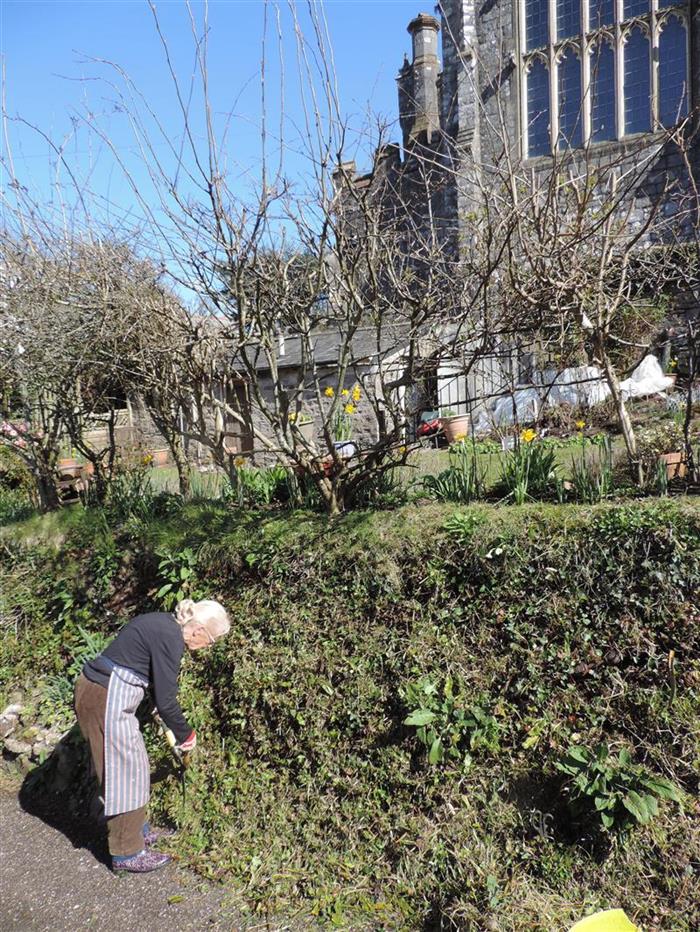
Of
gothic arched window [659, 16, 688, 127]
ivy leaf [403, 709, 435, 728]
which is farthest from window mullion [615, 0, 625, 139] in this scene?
ivy leaf [403, 709, 435, 728]

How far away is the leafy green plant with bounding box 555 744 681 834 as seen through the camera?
308cm

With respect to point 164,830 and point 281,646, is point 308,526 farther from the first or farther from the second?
point 164,830

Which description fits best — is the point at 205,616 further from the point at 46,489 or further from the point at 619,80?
the point at 619,80

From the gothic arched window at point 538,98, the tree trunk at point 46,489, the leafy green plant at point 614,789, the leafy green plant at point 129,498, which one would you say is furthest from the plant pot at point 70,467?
the gothic arched window at point 538,98

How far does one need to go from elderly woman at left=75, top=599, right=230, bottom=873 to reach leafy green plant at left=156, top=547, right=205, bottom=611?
1273 mm

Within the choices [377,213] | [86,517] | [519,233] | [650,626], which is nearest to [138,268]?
[86,517]

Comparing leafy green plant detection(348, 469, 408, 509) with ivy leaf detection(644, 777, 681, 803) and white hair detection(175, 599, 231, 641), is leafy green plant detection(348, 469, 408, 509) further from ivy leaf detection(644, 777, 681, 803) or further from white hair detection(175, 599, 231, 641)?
ivy leaf detection(644, 777, 681, 803)

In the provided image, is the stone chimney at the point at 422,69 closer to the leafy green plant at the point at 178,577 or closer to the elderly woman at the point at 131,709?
the leafy green plant at the point at 178,577

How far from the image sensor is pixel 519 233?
14.4ft

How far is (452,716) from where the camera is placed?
3787 millimetres

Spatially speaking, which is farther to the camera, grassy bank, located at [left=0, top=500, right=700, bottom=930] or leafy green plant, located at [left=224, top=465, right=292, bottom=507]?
leafy green plant, located at [left=224, top=465, right=292, bottom=507]

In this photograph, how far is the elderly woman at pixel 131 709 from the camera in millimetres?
3746

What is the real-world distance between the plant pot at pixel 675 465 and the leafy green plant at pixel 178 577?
137 inches

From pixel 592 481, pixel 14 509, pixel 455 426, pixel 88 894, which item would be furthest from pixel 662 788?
pixel 455 426
